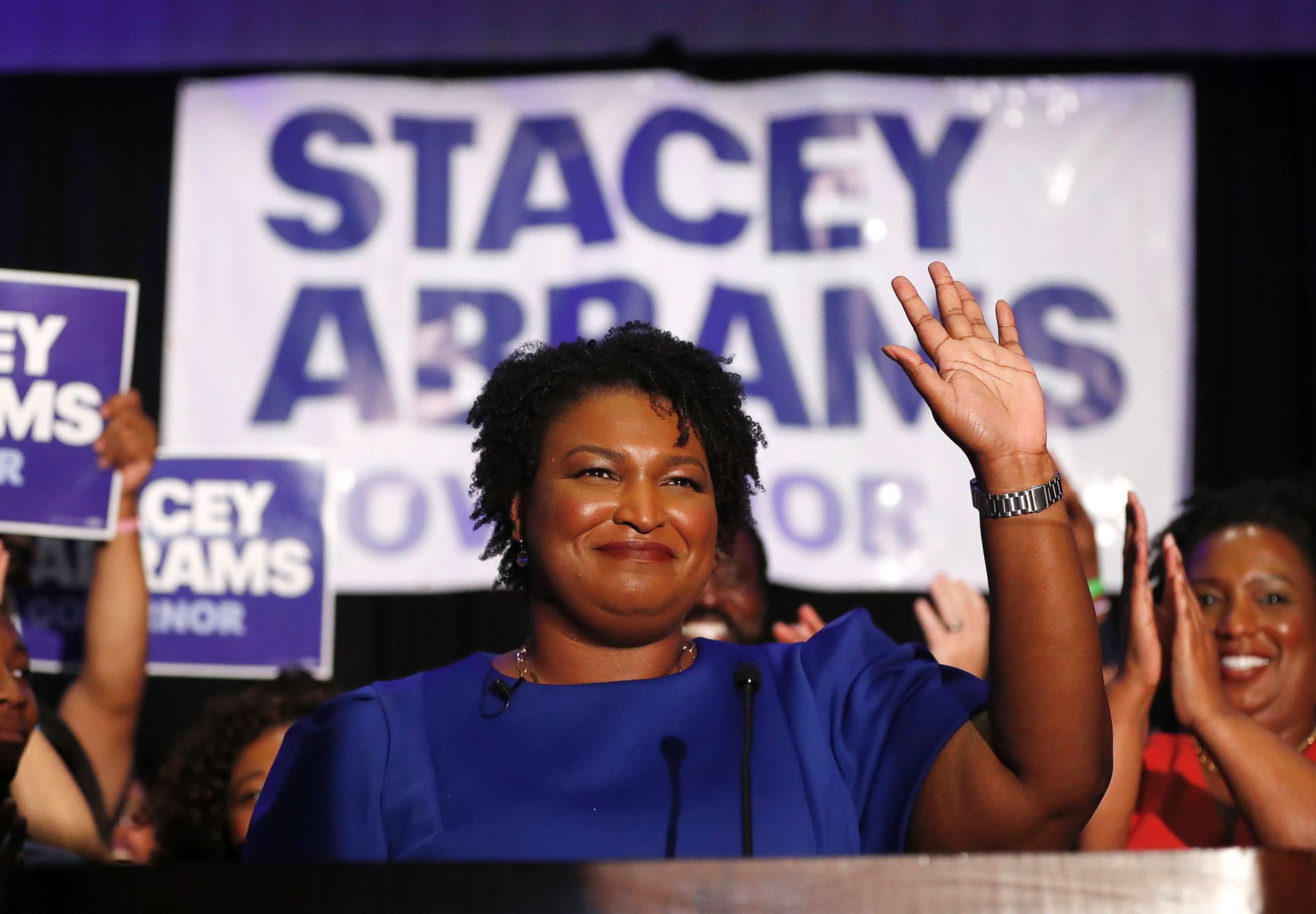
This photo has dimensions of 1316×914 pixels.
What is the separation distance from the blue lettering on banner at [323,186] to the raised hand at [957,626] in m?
2.40

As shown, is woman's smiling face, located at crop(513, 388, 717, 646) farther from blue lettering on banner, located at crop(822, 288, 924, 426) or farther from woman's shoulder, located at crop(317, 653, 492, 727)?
blue lettering on banner, located at crop(822, 288, 924, 426)

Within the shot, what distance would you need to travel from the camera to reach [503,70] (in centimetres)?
452

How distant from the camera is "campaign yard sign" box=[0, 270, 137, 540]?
3129 mm

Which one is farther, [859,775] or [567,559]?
[567,559]

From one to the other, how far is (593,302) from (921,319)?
2848mm

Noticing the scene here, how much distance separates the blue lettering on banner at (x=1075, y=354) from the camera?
435 cm

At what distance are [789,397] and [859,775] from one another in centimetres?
284

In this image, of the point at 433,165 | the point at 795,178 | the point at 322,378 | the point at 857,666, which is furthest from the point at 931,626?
the point at 433,165

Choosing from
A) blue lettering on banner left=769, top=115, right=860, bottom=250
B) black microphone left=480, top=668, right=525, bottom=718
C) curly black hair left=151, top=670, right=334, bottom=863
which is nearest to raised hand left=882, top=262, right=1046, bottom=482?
black microphone left=480, top=668, right=525, bottom=718

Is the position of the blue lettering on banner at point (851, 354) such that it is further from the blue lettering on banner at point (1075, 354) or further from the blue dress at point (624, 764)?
the blue dress at point (624, 764)

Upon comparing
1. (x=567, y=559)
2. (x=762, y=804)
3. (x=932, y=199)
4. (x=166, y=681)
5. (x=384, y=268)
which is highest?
(x=932, y=199)

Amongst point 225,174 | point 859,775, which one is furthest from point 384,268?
point 859,775

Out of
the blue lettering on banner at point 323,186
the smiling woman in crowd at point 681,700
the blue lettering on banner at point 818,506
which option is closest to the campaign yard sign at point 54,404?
the blue lettering on banner at point 323,186

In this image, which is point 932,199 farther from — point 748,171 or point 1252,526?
point 1252,526
